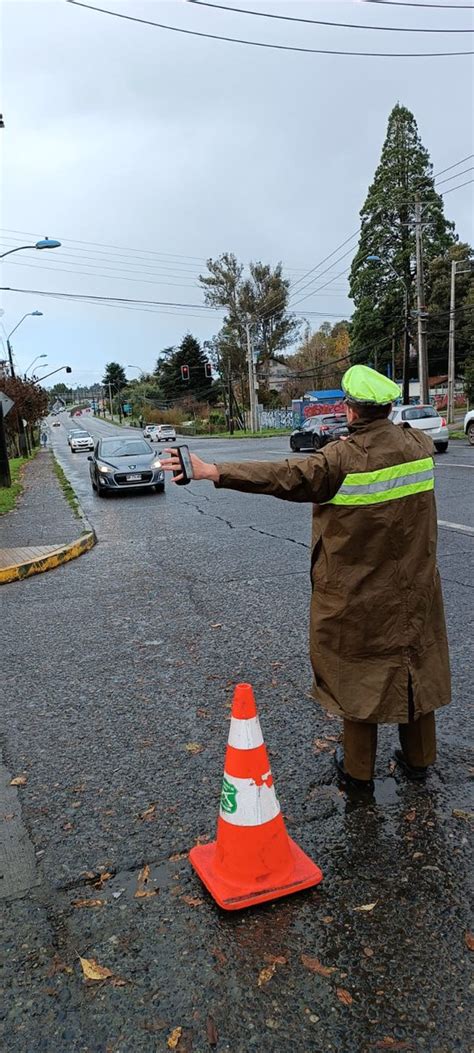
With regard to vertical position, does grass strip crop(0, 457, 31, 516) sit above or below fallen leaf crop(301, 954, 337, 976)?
below

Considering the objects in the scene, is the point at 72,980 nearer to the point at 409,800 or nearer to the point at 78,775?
the point at 78,775

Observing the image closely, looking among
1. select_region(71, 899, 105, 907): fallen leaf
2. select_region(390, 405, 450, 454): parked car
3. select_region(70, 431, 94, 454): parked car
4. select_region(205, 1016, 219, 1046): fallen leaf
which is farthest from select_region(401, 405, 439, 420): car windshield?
select_region(70, 431, 94, 454): parked car

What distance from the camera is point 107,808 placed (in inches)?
126

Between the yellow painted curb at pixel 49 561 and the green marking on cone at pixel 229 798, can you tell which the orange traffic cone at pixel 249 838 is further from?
the yellow painted curb at pixel 49 561

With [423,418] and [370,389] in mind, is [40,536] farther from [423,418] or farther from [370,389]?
[423,418]

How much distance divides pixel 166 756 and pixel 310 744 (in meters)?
0.73

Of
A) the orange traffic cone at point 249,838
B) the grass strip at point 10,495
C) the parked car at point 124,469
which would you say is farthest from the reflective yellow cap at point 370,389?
the parked car at point 124,469

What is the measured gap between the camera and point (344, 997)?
2104mm

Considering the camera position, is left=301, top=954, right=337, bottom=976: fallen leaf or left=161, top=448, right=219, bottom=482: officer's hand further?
left=161, top=448, right=219, bottom=482: officer's hand

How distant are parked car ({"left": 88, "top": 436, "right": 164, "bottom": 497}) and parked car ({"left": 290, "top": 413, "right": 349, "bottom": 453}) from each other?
9162 millimetres

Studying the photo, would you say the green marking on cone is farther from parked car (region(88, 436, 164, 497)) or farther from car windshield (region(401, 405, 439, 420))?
car windshield (region(401, 405, 439, 420))

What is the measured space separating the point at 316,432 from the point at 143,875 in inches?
932

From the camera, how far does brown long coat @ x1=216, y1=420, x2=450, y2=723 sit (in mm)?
2846

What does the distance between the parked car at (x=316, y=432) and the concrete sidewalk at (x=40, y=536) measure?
36.5ft
